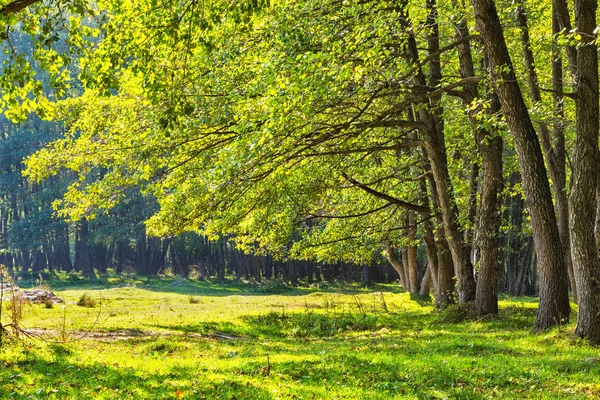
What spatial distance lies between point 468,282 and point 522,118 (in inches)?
279

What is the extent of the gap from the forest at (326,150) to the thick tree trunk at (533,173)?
40mm

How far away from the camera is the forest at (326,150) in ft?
32.0

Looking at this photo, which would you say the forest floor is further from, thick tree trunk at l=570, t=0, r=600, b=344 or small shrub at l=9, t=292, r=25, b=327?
thick tree trunk at l=570, t=0, r=600, b=344

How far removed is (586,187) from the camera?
11781 mm

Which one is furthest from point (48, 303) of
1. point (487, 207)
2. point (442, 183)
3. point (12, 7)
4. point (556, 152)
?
point (556, 152)

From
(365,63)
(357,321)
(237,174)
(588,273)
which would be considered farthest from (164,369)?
(357,321)

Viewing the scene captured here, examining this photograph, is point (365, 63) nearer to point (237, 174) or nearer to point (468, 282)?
point (237, 174)

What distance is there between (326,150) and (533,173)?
20.1 feet

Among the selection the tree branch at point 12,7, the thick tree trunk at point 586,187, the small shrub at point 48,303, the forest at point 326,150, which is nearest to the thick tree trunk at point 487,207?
the forest at point 326,150

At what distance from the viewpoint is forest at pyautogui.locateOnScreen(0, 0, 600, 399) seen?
9.75m

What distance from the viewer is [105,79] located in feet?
31.4

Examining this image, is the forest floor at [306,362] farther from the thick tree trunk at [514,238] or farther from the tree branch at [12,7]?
the thick tree trunk at [514,238]

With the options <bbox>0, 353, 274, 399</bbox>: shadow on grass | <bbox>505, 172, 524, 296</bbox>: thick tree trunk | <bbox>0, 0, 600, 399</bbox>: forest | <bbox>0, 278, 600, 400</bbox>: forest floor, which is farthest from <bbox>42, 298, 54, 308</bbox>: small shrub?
<bbox>505, 172, 524, 296</bbox>: thick tree trunk

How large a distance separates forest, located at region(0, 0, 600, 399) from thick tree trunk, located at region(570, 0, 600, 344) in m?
0.04
